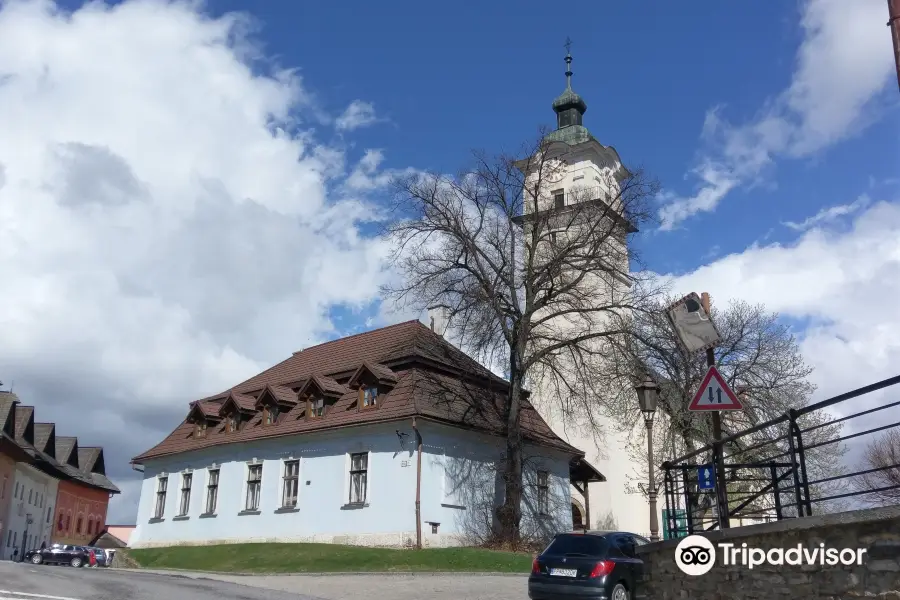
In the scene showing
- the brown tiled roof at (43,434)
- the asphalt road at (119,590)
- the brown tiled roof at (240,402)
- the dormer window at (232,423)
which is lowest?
the asphalt road at (119,590)

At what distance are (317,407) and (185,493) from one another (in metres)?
9.37

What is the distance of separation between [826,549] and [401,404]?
69.0 ft

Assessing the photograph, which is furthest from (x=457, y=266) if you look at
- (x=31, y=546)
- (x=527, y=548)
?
(x=31, y=546)

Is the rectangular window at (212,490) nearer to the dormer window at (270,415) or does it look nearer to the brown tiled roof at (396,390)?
the brown tiled roof at (396,390)

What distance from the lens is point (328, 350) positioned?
1497 inches

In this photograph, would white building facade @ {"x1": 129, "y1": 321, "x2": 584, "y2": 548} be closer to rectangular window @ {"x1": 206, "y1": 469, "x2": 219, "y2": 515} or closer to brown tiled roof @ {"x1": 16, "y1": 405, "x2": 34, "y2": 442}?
rectangular window @ {"x1": 206, "y1": 469, "x2": 219, "y2": 515}

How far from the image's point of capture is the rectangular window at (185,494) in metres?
35.8

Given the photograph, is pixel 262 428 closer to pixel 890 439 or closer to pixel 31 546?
pixel 31 546

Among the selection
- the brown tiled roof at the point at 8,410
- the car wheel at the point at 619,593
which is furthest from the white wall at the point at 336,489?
the brown tiled roof at the point at 8,410

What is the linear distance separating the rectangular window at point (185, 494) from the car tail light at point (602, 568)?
26982 millimetres

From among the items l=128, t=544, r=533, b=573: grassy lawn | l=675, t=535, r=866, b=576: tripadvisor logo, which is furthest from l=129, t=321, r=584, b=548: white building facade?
l=675, t=535, r=866, b=576: tripadvisor logo

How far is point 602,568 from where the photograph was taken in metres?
13.1

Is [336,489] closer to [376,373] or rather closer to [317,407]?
[317,407]

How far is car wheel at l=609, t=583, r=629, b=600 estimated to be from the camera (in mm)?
12992
